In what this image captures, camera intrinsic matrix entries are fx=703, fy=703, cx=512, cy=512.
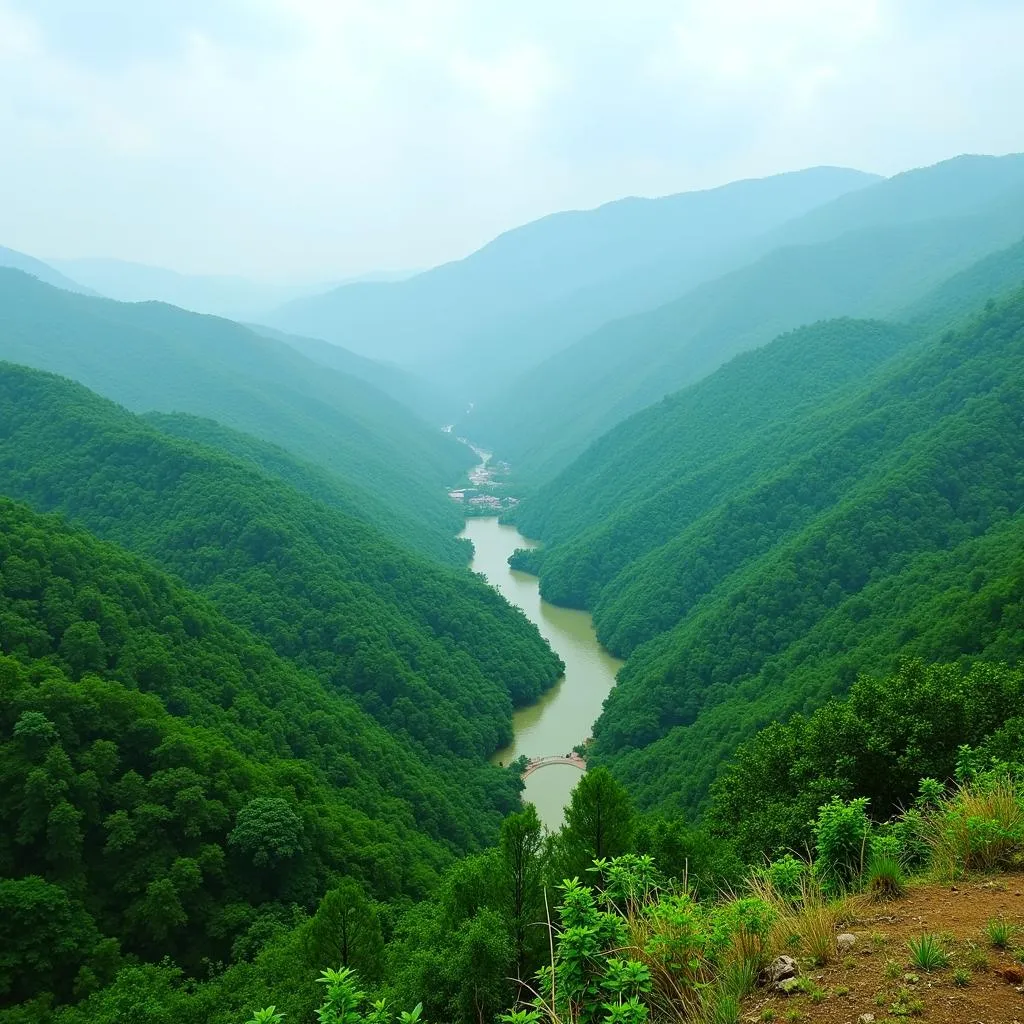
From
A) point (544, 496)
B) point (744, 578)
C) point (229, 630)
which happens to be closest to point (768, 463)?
point (744, 578)

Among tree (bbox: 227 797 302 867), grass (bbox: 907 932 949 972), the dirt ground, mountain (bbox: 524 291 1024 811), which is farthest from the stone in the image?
mountain (bbox: 524 291 1024 811)

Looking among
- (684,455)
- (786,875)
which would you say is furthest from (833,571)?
(786,875)

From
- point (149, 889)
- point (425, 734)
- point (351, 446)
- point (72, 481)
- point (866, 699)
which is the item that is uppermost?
point (351, 446)

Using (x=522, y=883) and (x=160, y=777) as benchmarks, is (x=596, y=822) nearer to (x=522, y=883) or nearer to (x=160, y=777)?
(x=522, y=883)

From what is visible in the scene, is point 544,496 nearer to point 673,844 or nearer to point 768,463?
point 768,463

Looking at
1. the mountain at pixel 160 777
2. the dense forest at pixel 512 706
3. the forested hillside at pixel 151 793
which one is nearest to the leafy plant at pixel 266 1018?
the dense forest at pixel 512 706
